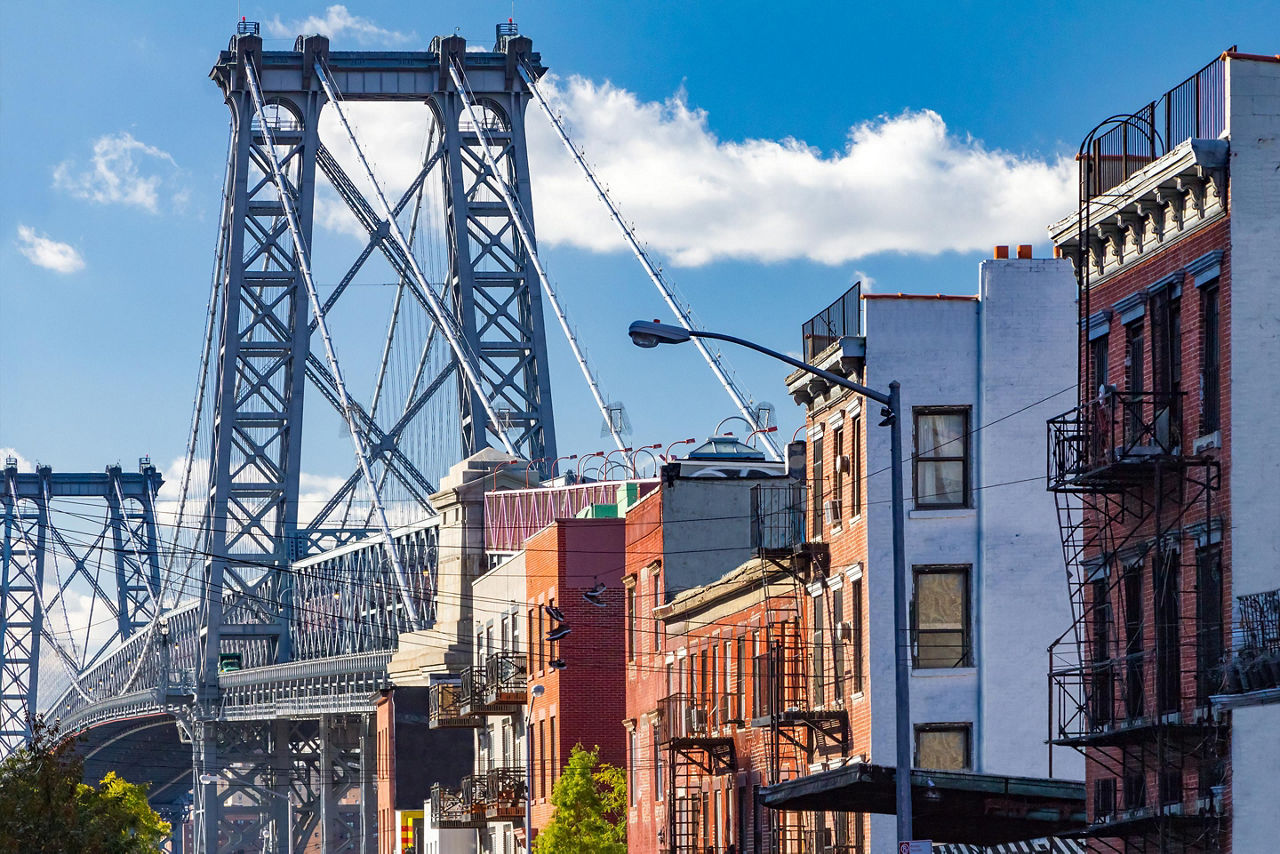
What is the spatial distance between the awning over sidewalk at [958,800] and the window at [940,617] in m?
3.55

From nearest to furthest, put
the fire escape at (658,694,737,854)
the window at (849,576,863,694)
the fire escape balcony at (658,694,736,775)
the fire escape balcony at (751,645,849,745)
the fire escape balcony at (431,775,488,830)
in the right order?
the window at (849,576,863,694)
the fire escape balcony at (751,645,849,745)
the fire escape balcony at (658,694,736,775)
the fire escape at (658,694,737,854)
the fire escape balcony at (431,775,488,830)

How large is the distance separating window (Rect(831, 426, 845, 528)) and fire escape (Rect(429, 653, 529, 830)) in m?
24.6

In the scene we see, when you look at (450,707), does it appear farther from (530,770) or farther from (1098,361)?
(1098,361)

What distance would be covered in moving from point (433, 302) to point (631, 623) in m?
63.2

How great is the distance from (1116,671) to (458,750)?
57.5 meters

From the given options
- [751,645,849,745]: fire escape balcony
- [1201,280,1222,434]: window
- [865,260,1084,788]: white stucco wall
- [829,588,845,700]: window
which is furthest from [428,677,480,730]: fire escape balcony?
[1201,280,1222,434]: window

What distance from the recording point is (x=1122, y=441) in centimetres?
3334

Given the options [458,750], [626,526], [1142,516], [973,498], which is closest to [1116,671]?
[1142,516]

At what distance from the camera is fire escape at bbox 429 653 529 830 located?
6881cm

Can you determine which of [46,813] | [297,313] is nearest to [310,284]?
[297,313]

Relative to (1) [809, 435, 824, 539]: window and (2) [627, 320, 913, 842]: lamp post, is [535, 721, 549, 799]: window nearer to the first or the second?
(1) [809, 435, 824, 539]: window

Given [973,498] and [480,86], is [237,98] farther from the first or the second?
[973,498]

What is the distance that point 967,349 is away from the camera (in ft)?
142

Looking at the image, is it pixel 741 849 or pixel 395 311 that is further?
pixel 395 311
